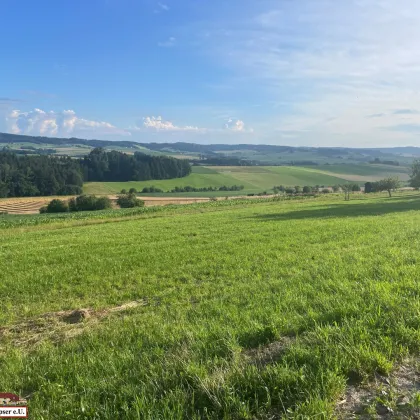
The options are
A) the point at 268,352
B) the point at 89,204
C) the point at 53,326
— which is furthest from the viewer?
the point at 89,204

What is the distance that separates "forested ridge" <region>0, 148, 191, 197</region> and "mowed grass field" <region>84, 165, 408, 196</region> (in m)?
6.02

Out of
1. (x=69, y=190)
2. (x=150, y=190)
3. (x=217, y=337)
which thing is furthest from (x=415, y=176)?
(x=69, y=190)

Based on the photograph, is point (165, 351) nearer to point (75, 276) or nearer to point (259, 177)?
point (75, 276)

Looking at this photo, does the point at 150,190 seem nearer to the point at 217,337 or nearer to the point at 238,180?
the point at 238,180

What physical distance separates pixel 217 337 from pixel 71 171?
114781 millimetres

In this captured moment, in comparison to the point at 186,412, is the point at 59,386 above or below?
below

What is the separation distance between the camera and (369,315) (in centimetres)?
531

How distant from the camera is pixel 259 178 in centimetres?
13675

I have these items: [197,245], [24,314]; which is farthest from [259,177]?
[24,314]

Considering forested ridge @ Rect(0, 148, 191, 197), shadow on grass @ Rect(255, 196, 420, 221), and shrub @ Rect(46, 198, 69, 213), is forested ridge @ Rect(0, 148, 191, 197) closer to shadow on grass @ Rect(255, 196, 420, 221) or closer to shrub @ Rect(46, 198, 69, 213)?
shrub @ Rect(46, 198, 69, 213)

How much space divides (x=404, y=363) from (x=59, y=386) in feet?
13.7

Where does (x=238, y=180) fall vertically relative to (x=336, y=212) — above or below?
above

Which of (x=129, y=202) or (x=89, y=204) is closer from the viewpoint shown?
(x=89, y=204)

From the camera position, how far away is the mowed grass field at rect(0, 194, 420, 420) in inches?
146
